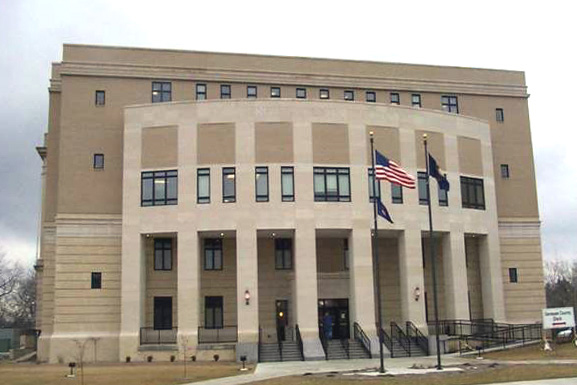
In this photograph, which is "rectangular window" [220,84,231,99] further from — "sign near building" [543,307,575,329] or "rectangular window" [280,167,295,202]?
"sign near building" [543,307,575,329]

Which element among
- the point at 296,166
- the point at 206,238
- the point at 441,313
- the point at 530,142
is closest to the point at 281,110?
the point at 296,166

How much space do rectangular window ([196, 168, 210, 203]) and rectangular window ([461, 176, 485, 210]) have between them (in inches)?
674

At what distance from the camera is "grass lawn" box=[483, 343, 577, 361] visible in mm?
34906

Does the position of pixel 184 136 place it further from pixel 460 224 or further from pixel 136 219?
pixel 460 224

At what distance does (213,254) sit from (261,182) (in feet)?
21.7

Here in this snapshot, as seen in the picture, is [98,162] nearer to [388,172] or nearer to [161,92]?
[161,92]

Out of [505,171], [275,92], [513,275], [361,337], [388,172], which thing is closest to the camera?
[388,172]

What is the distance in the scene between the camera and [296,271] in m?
42.8

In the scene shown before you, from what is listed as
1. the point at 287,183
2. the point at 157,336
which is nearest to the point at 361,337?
the point at 287,183

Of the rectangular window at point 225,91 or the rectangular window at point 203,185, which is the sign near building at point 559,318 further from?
the rectangular window at point 225,91

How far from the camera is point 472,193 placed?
4831 cm

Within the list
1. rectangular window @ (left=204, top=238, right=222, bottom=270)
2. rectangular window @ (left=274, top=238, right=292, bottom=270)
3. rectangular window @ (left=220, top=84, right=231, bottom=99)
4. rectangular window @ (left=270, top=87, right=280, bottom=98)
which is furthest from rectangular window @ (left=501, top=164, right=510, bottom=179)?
rectangular window @ (left=204, top=238, right=222, bottom=270)

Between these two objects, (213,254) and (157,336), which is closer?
(157,336)

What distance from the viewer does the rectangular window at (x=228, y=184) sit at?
43.6 meters
